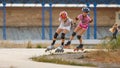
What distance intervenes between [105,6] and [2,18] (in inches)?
348

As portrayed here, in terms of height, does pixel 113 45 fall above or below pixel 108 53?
above

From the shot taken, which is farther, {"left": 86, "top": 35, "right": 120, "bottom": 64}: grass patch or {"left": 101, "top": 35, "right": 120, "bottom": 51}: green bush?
{"left": 101, "top": 35, "right": 120, "bottom": 51}: green bush

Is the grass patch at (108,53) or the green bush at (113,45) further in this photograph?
the green bush at (113,45)

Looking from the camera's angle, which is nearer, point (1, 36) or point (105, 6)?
point (1, 36)

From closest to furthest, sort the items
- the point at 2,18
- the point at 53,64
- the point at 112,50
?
the point at 53,64
the point at 112,50
the point at 2,18

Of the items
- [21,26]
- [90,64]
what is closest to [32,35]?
[21,26]

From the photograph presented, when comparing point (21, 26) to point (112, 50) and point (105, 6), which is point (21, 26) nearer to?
point (105, 6)

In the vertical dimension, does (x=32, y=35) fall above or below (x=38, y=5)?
below

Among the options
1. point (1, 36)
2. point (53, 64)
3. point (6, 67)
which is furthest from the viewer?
point (1, 36)

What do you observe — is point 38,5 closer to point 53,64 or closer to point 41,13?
point 41,13

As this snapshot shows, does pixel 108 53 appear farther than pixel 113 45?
No

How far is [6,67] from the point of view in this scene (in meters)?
12.4

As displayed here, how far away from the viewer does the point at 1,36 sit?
34.9m

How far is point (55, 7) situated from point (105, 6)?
429 centimetres
